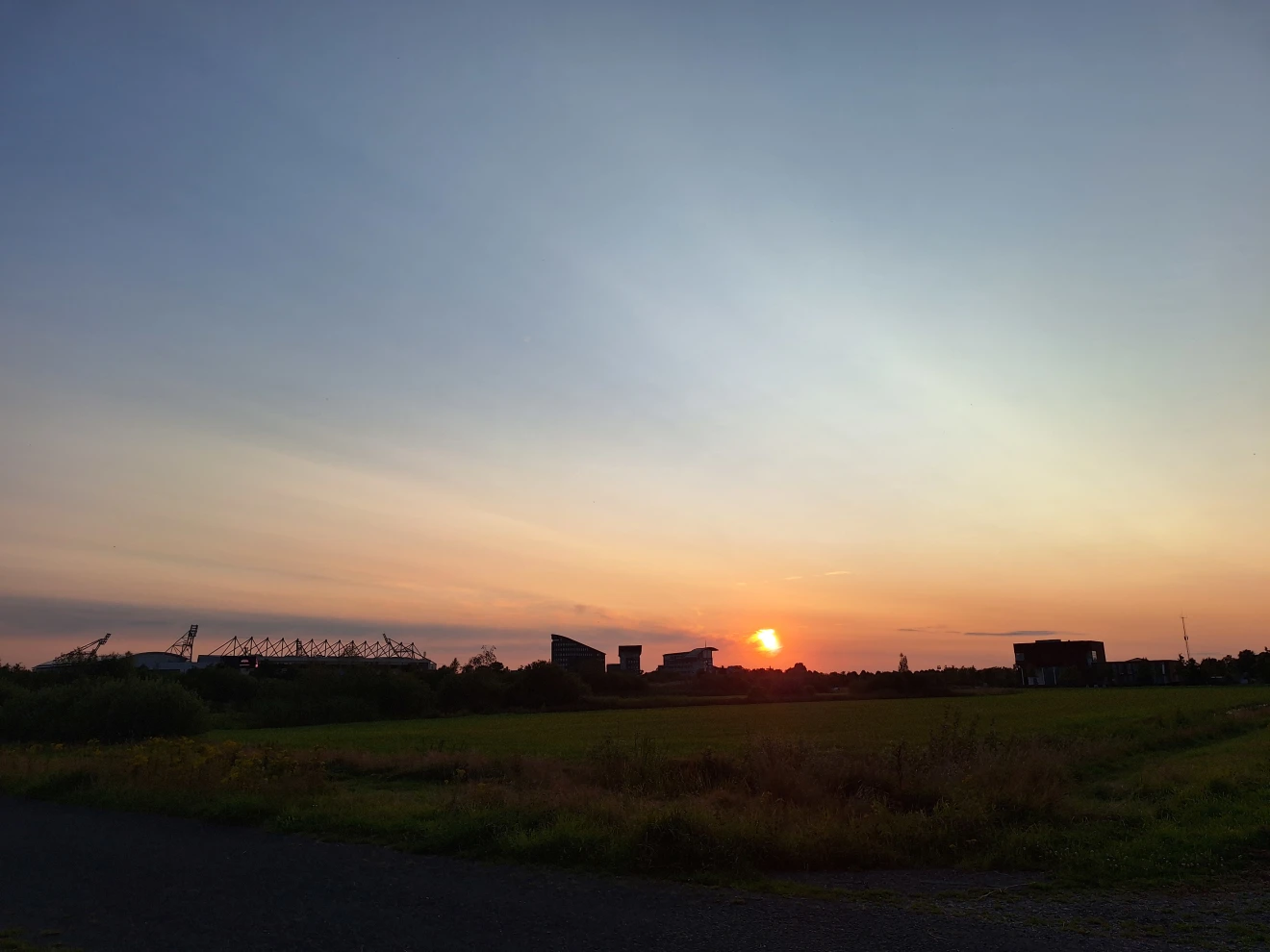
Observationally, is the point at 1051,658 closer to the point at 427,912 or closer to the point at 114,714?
the point at 114,714

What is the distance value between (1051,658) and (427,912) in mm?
193445

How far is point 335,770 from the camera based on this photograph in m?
27.9

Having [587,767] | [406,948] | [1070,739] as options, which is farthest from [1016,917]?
[1070,739]

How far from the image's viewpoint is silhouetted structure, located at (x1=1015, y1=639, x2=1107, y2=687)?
553 feet

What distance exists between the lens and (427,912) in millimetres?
9633

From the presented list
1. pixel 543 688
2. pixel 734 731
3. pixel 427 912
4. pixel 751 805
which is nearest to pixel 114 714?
pixel 734 731

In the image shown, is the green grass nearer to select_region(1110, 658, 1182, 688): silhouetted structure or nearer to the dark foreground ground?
the dark foreground ground

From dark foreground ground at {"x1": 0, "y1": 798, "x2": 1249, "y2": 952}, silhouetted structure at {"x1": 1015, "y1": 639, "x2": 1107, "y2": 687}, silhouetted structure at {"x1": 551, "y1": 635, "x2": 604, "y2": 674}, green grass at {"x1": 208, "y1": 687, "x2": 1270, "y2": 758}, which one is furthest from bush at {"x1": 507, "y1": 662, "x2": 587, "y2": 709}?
silhouetted structure at {"x1": 1015, "y1": 639, "x2": 1107, "y2": 687}

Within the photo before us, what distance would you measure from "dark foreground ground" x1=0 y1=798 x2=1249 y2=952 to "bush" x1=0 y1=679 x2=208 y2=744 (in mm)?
40811

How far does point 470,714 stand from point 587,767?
7857 cm

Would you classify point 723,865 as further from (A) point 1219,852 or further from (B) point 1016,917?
(A) point 1219,852

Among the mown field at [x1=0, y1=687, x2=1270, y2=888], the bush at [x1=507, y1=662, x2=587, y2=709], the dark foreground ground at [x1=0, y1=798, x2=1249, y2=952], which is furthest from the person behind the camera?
the bush at [x1=507, y1=662, x2=587, y2=709]

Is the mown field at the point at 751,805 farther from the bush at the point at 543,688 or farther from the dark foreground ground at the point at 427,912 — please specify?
the bush at the point at 543,688

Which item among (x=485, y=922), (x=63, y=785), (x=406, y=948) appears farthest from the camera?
(x=63, y=785)
